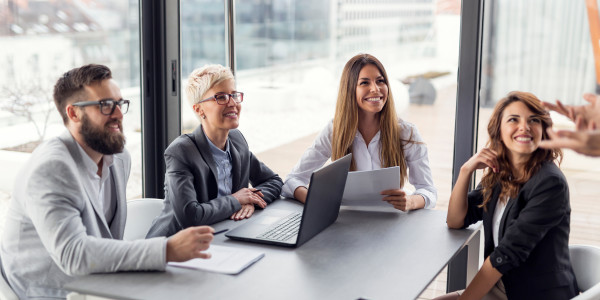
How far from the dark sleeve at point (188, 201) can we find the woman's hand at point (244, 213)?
0.06 feet

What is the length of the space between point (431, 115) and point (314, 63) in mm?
756

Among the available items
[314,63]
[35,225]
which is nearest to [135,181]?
[314,63]

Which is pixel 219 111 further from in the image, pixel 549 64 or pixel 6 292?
pixel 549 64

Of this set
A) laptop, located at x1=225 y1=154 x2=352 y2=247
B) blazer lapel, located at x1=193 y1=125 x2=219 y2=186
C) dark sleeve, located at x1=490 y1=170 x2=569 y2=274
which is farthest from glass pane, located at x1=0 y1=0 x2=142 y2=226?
dark sleeve, located at x1=490 y1=170 x2=569 y2=274

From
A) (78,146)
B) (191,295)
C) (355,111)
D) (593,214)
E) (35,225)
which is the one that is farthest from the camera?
(593,214)

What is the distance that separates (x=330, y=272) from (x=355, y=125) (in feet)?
3.55

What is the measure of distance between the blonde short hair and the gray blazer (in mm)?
683

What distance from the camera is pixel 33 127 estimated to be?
11.1ft

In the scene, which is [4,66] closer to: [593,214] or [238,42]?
[238,42]

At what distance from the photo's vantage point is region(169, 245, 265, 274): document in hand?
77.5 inches

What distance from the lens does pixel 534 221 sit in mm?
2158

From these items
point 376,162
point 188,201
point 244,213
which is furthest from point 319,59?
point 188,201

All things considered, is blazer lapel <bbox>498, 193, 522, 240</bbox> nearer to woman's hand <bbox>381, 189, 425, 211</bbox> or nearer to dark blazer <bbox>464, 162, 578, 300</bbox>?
dark blazer <bbox>464, 162, 578, 300</bbox>

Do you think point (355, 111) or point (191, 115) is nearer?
point (355, 111)
